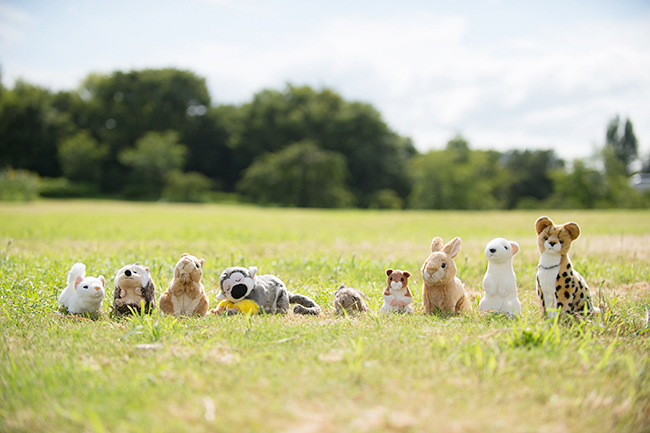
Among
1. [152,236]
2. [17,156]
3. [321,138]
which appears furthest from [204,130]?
[152,236]

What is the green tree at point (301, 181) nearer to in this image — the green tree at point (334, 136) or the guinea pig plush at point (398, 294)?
the green tree at point (334, 136)

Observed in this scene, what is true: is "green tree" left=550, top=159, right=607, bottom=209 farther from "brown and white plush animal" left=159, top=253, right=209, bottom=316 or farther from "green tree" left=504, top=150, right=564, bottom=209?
"brown and white plush animal" left=159, top=253, right=209, bottom=316

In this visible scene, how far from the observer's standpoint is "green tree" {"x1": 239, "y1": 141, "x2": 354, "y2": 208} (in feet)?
122

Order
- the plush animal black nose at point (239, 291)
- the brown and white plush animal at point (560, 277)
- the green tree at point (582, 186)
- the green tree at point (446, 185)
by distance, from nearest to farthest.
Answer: the brown and white plush animal at point (560, 277) < the plush animal black nose at point (239, 291) < the green tree at point (582, 186) < the green tree at point (446, 185)

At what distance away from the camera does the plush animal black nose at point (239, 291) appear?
3424mm

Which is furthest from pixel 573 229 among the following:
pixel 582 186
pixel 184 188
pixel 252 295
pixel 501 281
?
pixel 582 186

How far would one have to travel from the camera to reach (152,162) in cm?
3716

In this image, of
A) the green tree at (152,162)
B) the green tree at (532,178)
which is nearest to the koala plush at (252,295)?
the green tree at (152,162)

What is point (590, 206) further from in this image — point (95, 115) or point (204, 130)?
point (95, 115)

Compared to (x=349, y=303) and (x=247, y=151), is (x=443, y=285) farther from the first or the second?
(x=247, y=151)

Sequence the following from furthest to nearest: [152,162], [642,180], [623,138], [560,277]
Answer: [642,180]
[623,138]
[152,162]
[560,277]

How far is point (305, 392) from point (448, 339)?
110 centimetres

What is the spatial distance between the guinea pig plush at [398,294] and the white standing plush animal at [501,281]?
0.62m

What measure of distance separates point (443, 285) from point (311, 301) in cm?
113
